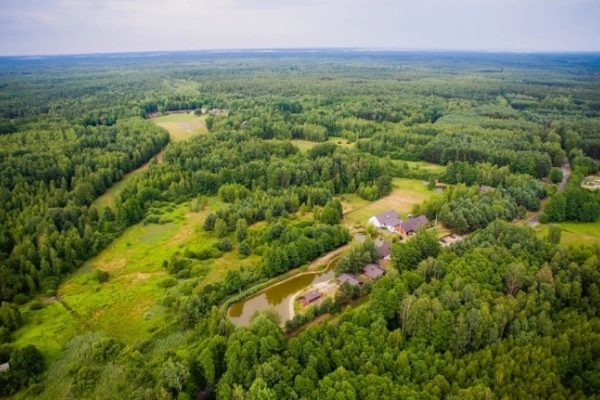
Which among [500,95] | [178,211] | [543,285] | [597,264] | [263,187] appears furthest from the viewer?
[500,95]

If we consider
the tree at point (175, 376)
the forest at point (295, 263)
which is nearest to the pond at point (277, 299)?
the forest at point (295, 263)

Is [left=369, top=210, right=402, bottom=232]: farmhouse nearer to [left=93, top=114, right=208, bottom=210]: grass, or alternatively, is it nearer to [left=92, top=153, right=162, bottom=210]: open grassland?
[left=92, top=153, right=162, bottom=210]: open grassland

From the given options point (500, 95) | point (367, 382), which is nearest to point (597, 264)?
point (367, 382)

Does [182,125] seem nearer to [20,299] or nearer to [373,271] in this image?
[20,299]

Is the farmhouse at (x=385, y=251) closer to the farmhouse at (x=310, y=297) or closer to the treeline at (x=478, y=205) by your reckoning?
the farmhouse at (x=310, y=297)

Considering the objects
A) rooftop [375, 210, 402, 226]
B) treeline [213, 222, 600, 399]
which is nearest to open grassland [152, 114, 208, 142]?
rooftop [375, 210, 402, 226]

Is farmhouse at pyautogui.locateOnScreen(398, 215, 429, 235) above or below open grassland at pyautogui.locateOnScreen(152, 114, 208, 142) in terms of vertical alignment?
below

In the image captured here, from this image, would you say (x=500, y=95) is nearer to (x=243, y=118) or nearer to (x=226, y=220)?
(x=243, y=118)
